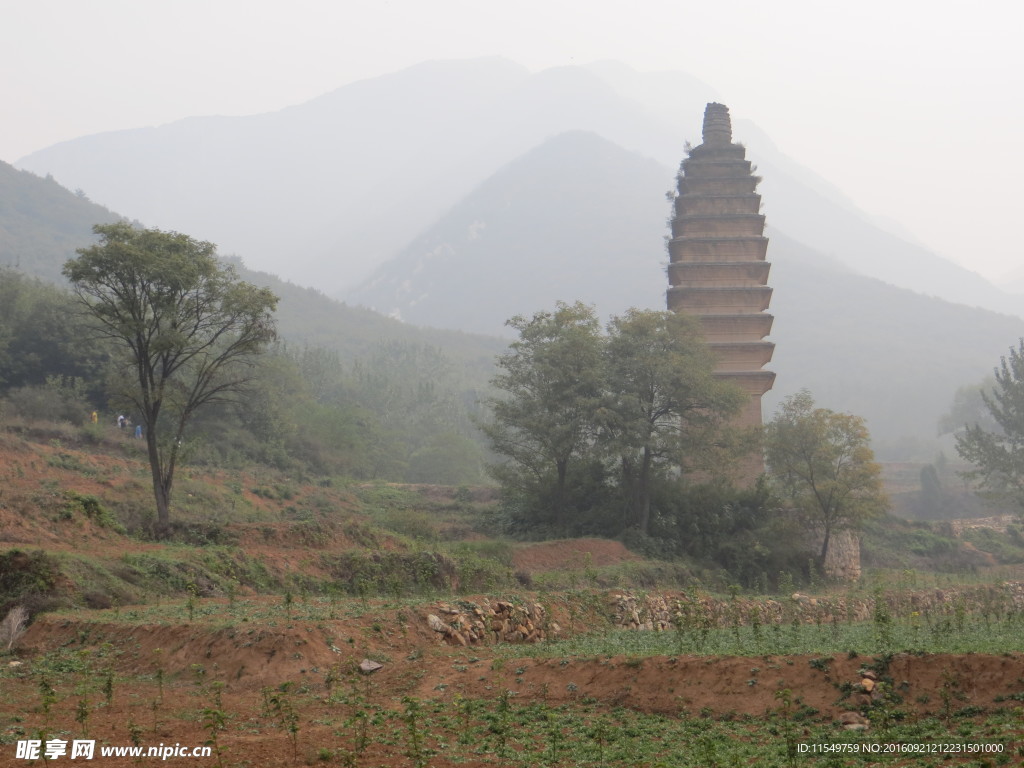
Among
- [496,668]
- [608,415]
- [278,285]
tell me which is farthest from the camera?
[278,285]

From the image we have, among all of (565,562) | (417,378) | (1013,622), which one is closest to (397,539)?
(565,562)

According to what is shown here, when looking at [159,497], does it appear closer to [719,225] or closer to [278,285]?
[719,225]

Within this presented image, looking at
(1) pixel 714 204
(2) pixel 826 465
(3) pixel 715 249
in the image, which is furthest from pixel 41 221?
(2) pixel 826 465

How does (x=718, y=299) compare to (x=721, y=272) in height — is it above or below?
below

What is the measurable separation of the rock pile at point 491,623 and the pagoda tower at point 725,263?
85.0 ft

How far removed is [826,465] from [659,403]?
20.8 ft

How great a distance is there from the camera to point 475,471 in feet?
195

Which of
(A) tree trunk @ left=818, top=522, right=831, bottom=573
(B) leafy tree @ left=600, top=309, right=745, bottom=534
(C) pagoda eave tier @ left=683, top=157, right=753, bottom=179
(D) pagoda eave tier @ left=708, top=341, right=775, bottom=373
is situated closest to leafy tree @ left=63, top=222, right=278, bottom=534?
(B) leafy tree @ left=600, top=309, right=745, bottom=534

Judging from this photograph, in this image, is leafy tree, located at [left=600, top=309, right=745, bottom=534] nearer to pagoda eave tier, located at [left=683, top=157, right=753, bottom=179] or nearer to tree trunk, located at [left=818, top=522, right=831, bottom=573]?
tree trunk, located at [left=818, top=522, right=831, bottom=573]

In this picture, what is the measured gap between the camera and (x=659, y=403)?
3341 cm

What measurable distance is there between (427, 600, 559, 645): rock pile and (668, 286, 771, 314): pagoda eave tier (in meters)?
28.1

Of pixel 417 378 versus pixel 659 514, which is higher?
pixel 417 378

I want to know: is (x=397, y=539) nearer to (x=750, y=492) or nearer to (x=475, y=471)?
(x=750, y=492)

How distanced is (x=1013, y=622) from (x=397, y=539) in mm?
16326
